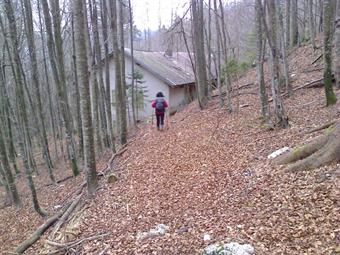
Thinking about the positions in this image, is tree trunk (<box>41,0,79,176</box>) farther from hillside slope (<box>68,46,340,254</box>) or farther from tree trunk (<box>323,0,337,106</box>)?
tree trunk (<box>323,0,337,106</box>)

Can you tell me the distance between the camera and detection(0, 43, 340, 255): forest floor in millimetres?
5168

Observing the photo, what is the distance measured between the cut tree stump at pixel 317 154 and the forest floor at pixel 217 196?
0.58 feet

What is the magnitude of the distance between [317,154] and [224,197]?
1.98 metres

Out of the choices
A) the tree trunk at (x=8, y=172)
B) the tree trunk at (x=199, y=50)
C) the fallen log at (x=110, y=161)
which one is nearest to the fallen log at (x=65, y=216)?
the fallen log at (x=110, y=161)

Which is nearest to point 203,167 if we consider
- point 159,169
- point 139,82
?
point 159,169

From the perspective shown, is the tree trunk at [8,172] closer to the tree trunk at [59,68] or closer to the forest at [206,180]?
the forest at [206,180]

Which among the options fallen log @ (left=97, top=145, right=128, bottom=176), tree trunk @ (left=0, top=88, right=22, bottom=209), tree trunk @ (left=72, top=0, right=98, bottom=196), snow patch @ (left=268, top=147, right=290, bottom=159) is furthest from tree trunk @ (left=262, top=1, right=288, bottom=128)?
tree trunk @ (left=0, top=88, right=22, bottom=209)

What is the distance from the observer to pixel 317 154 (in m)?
6.42

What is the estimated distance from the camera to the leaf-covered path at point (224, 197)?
5098mm

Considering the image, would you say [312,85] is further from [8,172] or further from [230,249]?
[8,172]

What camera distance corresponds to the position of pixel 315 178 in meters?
6.00

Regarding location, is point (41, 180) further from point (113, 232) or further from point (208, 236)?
point (208, 236)

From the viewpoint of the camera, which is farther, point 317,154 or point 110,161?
point 110,161

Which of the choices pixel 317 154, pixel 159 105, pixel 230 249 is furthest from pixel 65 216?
pixel 159 105
